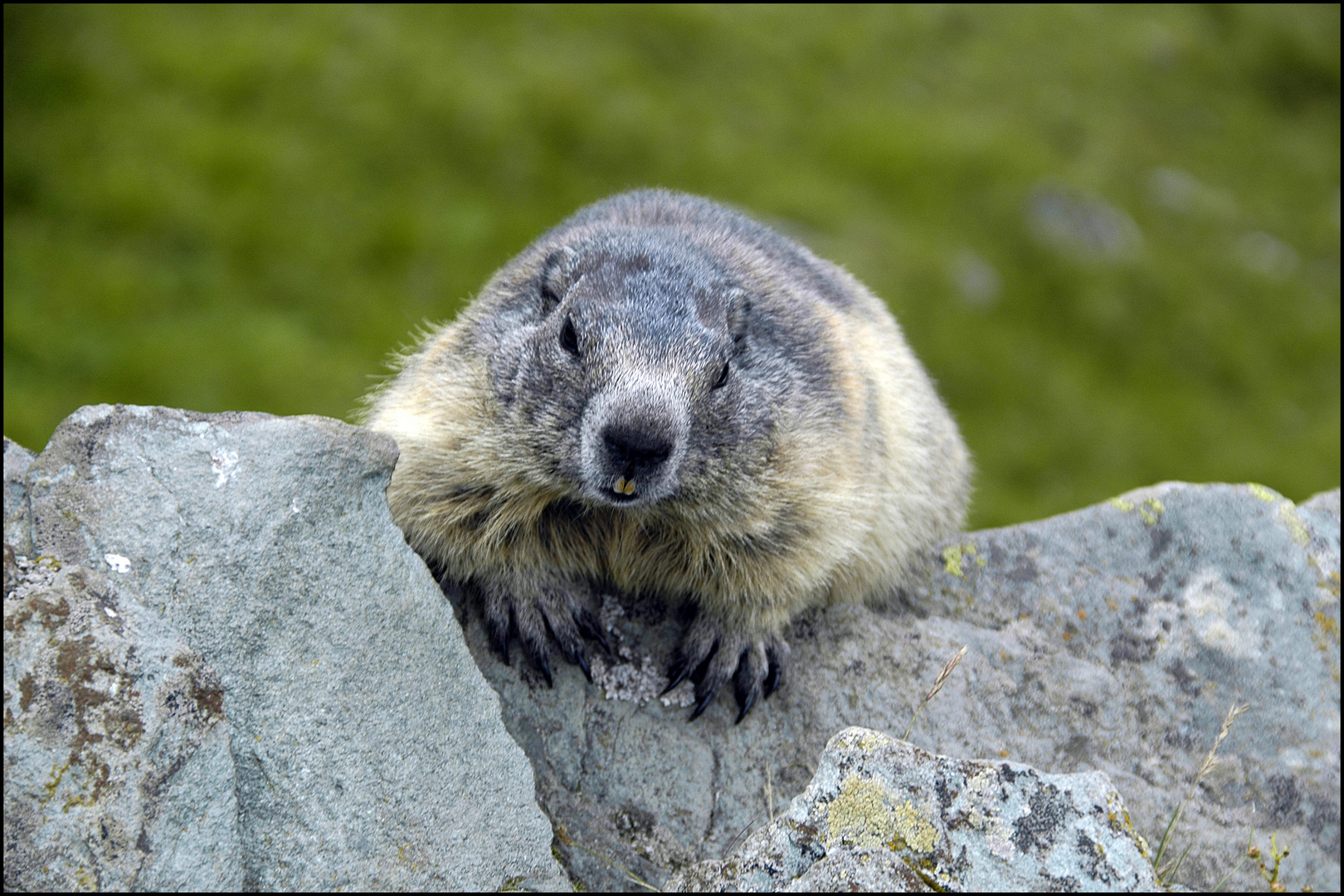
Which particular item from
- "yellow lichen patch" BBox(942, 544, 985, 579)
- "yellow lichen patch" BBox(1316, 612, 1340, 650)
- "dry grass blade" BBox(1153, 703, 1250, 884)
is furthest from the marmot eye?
"yellow lichen patch" BBox(1316, 612, 1340, 650)

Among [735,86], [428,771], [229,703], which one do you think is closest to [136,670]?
[229,703]

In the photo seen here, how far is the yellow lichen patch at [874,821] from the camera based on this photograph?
2.88 m

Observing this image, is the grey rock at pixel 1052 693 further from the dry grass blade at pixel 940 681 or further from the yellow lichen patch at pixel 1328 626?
the dry grass blade at pixel 940 681

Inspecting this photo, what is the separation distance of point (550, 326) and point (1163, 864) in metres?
3.19

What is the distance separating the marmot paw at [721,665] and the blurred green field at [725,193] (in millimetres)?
7233

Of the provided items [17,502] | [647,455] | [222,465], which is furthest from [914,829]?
[17,502]

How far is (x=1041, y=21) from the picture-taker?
797 inches

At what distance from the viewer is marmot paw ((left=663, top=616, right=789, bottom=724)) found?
424cm

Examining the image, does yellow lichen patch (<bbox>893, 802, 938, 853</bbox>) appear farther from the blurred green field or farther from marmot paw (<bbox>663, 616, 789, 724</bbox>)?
the blurred green field

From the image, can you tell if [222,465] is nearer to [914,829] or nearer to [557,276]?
[557,276]

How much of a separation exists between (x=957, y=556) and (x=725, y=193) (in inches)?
443

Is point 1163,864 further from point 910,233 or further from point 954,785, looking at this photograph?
point 910,233

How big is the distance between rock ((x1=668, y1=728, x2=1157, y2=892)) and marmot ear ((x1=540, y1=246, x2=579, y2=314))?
2.18 m

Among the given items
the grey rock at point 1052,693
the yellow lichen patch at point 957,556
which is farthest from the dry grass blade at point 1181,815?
the yellow lichen patch at point 957,556
